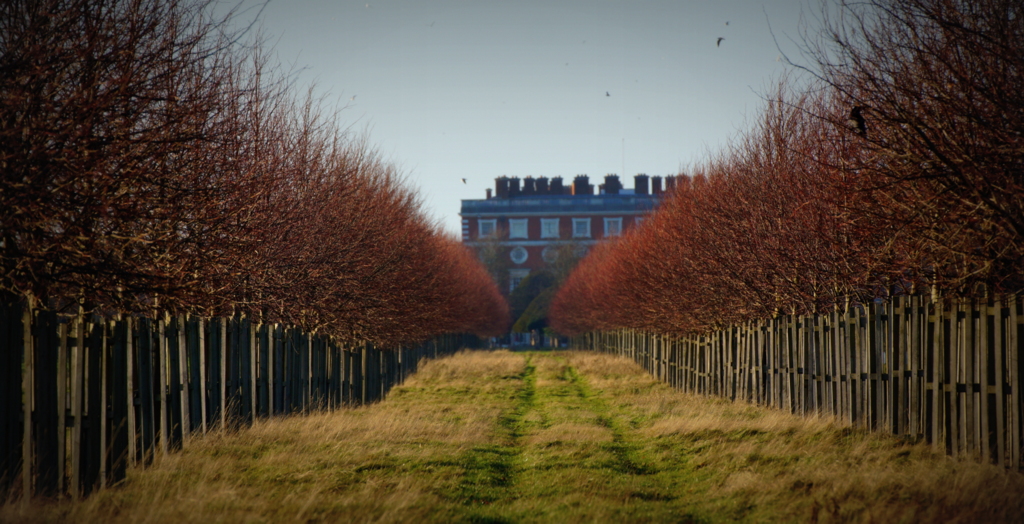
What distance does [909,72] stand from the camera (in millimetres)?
8328

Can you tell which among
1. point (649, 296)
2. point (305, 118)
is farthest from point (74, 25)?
point (649, 296)

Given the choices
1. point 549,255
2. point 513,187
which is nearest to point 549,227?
point 513,187

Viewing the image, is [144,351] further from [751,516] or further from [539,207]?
[539,207]

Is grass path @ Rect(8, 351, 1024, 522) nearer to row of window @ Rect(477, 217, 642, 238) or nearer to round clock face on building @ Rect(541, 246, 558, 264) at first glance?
round clock face on building @ Rect(541, 246, 558, 264)

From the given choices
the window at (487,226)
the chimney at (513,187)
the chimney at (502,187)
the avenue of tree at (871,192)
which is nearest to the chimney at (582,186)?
the chimney at (513,187)

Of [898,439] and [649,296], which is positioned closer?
[898,439]

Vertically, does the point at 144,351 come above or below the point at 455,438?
above

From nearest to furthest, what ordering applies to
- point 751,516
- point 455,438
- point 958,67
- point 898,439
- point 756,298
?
1. point 751,516
2. point 958,67
3. point 898,439
4. point 455,438
5. point 756,298

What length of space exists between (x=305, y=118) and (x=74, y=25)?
883cm

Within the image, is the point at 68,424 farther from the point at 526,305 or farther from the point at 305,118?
the point at 526,305

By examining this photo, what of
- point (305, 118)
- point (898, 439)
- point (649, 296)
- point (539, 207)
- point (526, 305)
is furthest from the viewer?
point (539, 207)

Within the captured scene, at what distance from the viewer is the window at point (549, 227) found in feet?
339

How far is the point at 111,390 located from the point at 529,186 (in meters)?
99.4

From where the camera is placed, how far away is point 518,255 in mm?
104812
